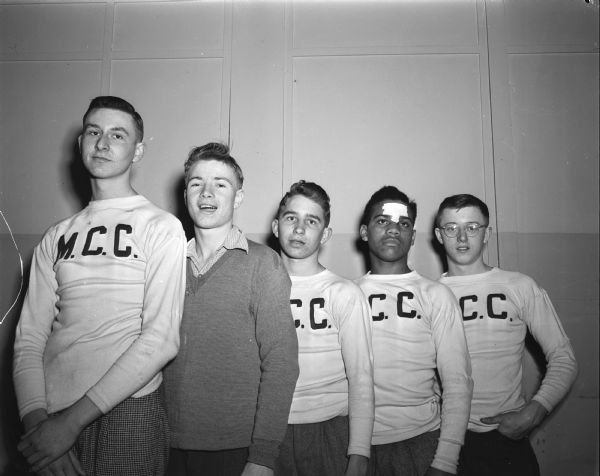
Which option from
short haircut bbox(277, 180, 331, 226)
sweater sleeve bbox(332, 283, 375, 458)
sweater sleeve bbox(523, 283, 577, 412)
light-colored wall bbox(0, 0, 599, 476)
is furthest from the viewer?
light-colored wall bbox(0, 0, 599, 476)

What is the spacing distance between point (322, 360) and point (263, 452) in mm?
507

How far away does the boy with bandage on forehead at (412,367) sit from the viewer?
1707mm

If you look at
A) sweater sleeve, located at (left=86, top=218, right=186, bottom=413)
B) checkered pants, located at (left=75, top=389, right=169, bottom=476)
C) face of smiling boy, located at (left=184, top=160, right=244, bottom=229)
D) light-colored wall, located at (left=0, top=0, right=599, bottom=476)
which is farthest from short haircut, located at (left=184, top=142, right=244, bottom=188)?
light-colored wall, located at (left=0, top=0, right=599, bottom=476)

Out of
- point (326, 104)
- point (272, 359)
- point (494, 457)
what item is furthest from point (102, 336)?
point (326, 104)

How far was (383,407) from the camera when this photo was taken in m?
1.78

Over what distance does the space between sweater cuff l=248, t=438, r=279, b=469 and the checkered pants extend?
0.33 m

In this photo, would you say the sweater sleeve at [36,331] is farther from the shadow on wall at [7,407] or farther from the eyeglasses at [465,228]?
the eyeglasses at [465,228]

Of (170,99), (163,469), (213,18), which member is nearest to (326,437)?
(163,469)

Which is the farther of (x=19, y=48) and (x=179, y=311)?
(x=19, y=48)

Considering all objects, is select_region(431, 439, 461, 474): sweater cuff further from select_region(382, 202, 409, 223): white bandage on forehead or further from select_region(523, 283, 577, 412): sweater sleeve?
select_region(382, 202, 409, 223): white bandage on forehead

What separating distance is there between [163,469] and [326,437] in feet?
2.11

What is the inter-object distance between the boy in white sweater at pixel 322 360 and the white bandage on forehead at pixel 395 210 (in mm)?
369

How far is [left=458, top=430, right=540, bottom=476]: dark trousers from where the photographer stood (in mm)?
1789

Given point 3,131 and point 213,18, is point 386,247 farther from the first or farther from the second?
point 3,131
